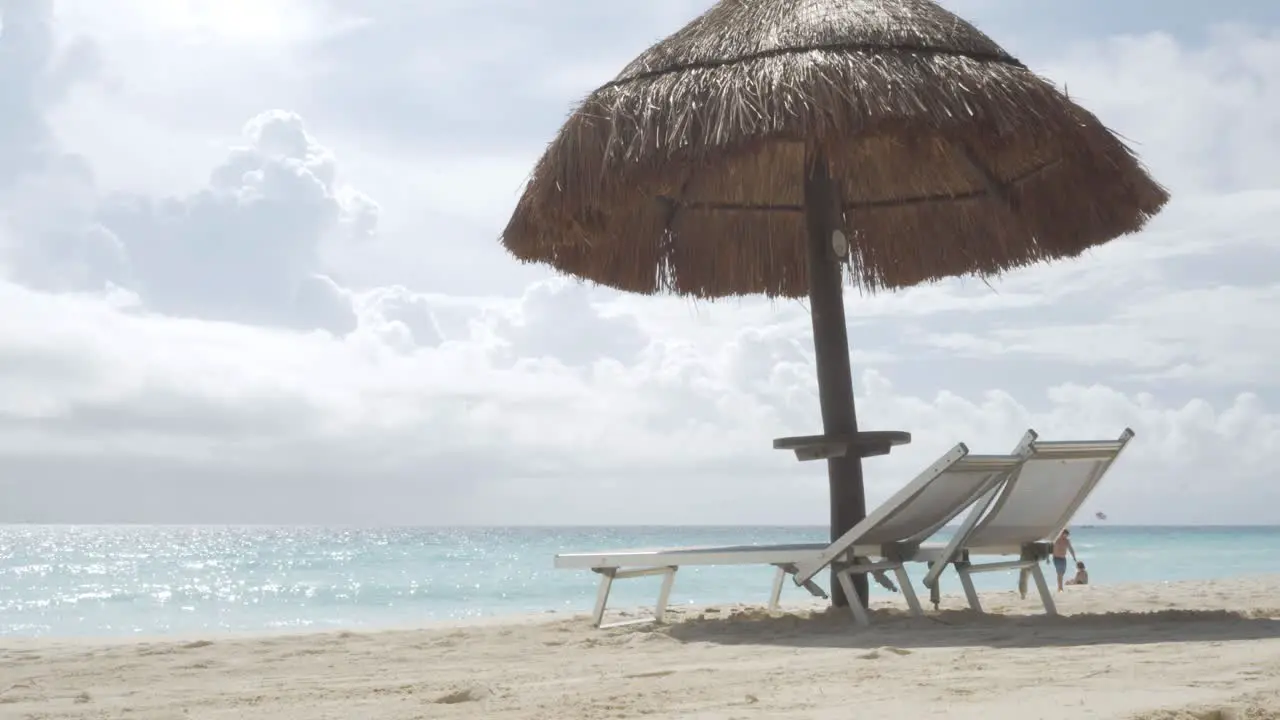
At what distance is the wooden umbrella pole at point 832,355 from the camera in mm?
5586

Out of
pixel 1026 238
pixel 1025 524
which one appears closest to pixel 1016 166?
pixel 1026 238

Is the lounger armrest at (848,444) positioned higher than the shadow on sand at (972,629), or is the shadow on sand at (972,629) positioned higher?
the lounger armrest at (848,444)

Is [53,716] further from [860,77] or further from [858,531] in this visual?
[860,77]

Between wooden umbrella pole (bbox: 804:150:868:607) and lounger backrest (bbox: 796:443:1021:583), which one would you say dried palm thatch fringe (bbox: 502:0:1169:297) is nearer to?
wooden umbrella pole (bbox: 804:150:868:607)

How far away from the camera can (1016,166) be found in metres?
6.42

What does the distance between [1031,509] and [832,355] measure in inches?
46.1

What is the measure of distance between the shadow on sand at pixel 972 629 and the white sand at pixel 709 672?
1 cm

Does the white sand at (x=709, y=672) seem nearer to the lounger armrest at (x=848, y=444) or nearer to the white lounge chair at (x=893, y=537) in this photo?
the white lounge chair at (x=893, y=537)

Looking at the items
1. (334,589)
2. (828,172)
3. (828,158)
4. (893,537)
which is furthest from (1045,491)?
(334,589)

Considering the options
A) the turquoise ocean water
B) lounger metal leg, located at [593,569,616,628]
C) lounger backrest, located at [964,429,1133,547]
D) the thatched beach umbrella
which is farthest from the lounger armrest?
the turquoise ocean water

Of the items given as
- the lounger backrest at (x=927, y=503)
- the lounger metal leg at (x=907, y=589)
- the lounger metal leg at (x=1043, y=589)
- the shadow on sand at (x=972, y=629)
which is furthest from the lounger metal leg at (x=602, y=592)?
the lounger metal leg at (x=1043, y=589)

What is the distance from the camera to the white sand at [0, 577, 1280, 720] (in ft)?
9.41

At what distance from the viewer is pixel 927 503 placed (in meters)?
4.79

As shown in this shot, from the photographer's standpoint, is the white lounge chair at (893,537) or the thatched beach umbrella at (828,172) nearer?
the white lounge chair at (893,537)
